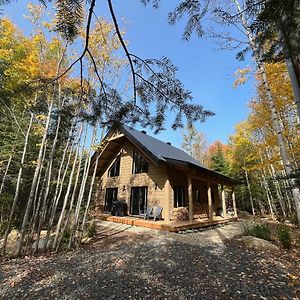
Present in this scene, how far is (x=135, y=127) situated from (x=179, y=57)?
3.24ft

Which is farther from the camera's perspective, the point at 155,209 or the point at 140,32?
the point at 155,209

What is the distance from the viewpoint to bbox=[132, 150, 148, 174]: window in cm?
1212

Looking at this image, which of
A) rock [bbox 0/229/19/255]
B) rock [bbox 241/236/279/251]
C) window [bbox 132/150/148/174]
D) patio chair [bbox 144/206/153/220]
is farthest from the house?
rock [bbox 0/229/19/255]

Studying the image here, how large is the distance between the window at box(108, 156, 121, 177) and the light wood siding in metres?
0.25

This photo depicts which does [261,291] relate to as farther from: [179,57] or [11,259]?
[11,259]

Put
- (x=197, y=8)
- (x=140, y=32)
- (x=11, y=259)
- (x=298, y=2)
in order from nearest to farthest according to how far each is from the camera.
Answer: (x=298, y=2)
(x=197, y=8)
(x=140, y=32)
(x=11, y=259)

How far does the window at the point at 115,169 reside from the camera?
45.6 ft

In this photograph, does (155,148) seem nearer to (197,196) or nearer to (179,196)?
(179,196)

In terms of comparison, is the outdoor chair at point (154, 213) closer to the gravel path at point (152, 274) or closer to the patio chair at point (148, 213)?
the patio chair at point (148, 213)

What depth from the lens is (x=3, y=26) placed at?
305 inches

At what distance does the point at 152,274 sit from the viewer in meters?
4.16

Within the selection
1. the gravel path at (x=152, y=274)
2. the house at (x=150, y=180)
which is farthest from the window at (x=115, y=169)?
the gravel path at (x=152, y=274)

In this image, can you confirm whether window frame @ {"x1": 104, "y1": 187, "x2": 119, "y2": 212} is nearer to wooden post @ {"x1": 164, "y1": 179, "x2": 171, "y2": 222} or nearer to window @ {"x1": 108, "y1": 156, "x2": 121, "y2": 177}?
window @ {"x1": 108, "y1": 156, "x2": 121, "y2": 177}

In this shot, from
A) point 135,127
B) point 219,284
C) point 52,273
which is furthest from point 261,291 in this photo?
point 52,273
